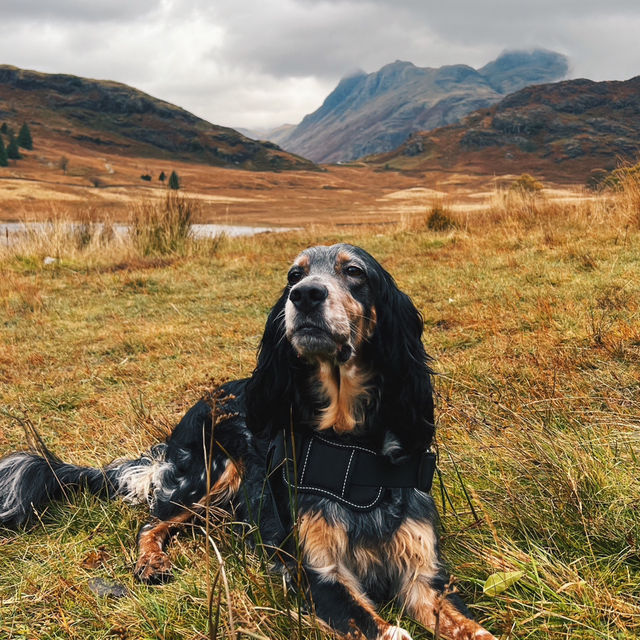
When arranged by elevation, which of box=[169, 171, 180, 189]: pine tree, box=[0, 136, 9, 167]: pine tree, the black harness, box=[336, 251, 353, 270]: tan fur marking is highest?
box=[0, 136, 9, 167]: pine tree

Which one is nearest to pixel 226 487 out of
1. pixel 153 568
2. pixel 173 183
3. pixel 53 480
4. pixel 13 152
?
pixel 153 568

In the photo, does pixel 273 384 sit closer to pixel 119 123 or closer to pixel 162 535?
pixel 162 535

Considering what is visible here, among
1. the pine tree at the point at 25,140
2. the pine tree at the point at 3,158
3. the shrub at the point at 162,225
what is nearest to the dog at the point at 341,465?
the shrub at the point at 162,225

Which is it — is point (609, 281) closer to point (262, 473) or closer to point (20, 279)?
point (262, 473)

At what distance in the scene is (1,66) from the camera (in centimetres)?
16000

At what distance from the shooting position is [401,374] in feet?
8.22

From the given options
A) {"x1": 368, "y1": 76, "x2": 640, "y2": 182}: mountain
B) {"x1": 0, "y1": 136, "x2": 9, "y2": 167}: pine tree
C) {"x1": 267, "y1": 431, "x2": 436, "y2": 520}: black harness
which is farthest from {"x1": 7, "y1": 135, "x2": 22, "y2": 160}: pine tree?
{"x1": 267, "y1": 431, "x2": 436, "y2": 520}: black harness

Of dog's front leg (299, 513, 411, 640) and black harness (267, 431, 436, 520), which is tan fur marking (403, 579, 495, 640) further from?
black harness (267, 431, 436, 520)

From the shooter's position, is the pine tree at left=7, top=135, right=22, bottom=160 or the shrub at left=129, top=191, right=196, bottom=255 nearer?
the shrub at left=129, top=191, right=196, bottom=255

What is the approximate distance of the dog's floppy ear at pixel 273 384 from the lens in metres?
2.62

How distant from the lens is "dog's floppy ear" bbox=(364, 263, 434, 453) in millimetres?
2455

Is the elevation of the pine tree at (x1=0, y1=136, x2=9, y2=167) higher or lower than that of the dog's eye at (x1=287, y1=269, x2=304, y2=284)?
higher

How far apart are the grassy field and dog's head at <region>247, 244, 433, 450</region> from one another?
17.0 inches

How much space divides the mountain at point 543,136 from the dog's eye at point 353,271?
109 m
